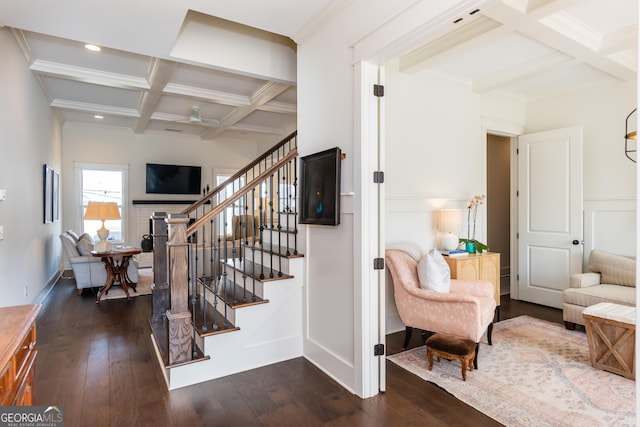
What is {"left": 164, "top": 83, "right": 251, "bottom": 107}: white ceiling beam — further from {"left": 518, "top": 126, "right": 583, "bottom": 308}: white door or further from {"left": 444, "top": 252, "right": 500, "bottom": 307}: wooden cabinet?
{"left": 518, "top": 126, "right": 583, "bottom": 308}: white door

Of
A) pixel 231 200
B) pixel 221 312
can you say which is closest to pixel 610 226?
pixel 231 200

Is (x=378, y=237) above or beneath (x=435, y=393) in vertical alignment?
above

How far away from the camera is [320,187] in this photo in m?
2.79

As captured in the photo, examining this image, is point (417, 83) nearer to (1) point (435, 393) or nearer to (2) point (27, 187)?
(1) point (435, 393)

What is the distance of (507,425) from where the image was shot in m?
2.10

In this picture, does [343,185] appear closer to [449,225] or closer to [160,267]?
[449,225]

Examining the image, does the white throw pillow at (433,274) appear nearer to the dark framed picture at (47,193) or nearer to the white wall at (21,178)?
the white wall at (21,178)

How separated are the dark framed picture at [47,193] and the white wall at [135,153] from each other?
5.89 feet

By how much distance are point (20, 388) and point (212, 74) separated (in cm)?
399

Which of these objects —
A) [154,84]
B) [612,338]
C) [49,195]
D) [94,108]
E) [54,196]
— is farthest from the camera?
[94,108]

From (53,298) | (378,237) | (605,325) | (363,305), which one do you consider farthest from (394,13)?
(53,298)

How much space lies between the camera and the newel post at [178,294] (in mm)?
2518

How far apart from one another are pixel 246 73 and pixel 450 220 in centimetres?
266

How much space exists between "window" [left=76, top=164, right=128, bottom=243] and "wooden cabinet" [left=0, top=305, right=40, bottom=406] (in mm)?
6222
